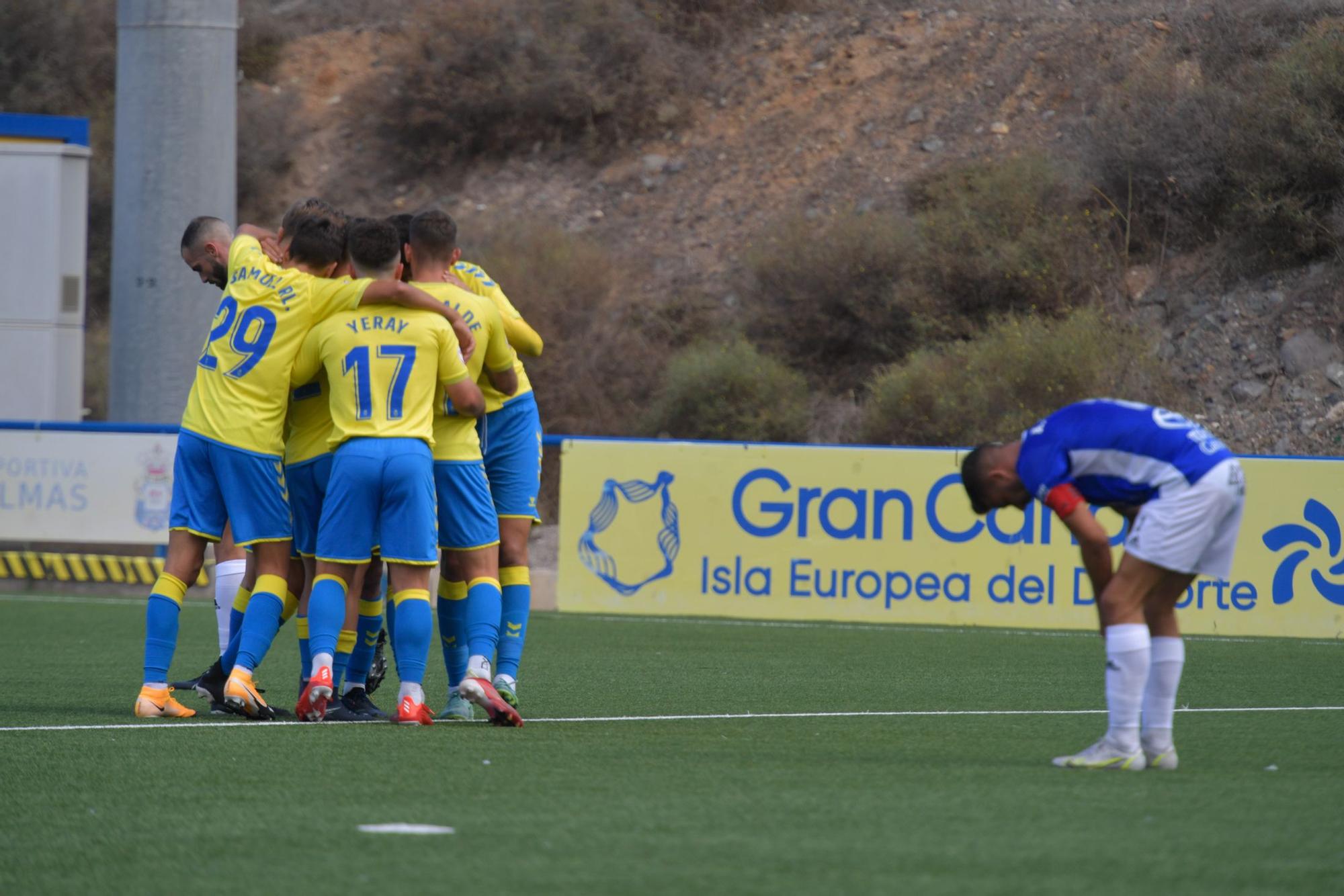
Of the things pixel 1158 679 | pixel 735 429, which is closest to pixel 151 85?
pixel 735 429

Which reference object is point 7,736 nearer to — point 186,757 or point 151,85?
point 186,757

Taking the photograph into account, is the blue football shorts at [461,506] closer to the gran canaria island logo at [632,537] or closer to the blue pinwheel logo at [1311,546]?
the gran canaria island logo at [632,537]

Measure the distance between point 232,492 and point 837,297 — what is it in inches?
682

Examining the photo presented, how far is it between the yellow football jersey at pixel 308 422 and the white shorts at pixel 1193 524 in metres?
3.21

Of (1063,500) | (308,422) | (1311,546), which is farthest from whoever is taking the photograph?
(1311,546)

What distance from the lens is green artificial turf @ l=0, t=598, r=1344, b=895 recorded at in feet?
13.2

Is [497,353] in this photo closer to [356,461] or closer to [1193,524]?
[356,461]

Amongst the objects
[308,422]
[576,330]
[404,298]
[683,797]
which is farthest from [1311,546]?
[576,330]

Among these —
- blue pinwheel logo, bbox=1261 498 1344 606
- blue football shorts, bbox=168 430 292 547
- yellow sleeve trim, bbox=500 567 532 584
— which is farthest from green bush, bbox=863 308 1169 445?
blue football shorts, bbox=168 430 292 547

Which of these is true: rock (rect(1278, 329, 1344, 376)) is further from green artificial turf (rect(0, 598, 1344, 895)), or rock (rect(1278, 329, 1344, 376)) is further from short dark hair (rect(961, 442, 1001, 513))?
short dark hair (rect(961, 442, 1001, 513))

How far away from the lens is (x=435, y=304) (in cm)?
668

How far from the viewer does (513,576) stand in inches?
290

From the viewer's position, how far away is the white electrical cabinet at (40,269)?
1975cm

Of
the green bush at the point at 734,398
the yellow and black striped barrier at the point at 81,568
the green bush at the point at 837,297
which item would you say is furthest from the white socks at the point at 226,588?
the green bush at the point at 837,297
